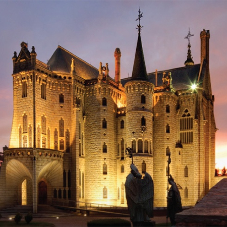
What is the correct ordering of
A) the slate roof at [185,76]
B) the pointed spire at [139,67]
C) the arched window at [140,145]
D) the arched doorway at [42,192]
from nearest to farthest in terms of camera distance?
1. the arched doorway at [42,192]
2. the arched window at [140,145]
3. the pointed spire at [139,67]
4. the slate roof at [185,76]

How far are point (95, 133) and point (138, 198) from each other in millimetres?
33855

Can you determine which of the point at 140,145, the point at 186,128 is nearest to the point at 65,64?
the point at 140,145

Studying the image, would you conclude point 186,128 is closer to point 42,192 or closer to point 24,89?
point 42,192

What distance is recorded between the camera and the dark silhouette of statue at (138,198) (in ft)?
64.1

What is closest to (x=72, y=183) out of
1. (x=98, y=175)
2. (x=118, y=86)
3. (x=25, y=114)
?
(x=98, y=175)

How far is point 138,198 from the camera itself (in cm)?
1952

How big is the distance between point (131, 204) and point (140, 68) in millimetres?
36139

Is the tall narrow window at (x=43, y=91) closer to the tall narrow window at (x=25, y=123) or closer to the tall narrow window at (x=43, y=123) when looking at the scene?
the tall narrow window at (x=43, y=123)

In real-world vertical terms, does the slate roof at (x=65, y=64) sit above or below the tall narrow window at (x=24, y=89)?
above

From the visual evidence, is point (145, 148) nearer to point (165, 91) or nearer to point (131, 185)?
point (165, 91)

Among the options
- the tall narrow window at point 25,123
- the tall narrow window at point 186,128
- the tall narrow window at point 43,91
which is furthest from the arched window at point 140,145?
the tall narrow window at point 25,123

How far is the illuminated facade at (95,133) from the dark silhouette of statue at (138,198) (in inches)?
990

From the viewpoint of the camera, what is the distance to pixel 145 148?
52.1 m

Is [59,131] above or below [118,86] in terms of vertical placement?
below
